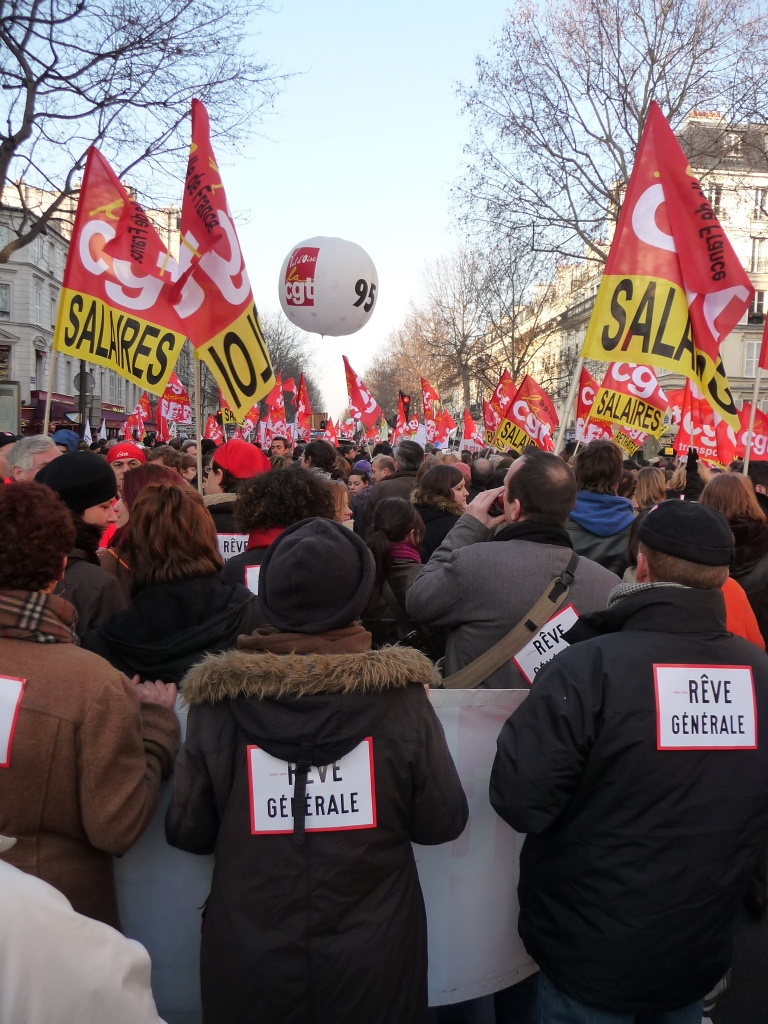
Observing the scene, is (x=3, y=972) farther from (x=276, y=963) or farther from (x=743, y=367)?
(x=743, y=367)

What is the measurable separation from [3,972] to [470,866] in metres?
1.82

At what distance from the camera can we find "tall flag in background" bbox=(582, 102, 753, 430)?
4.51 meters

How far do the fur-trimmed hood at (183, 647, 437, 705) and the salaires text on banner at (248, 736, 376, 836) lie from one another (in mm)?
144

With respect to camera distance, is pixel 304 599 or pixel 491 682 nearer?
pixel 304 599

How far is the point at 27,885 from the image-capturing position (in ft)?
3.10

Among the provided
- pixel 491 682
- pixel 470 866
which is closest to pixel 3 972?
pixel 470 866

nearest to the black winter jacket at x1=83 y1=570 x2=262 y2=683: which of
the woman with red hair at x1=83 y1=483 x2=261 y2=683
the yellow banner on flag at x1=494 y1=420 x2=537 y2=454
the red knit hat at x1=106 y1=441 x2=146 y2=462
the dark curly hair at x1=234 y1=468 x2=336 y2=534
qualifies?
the woman with red hair at x1=83 y1=483 x2=261 y2=683

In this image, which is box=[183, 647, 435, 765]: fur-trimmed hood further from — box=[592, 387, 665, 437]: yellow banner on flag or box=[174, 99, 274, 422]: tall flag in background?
box=[592, 387, 665, 437]: yellow banner on flag

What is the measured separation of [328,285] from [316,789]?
6940 millimetres

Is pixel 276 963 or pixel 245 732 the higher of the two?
pixel 245 732

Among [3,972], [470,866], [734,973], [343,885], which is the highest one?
[3,972]

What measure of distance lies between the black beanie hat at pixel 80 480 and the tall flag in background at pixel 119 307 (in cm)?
192

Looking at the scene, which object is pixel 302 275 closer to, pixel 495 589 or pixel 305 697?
pixel 495 589

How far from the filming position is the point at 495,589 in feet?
10.0
